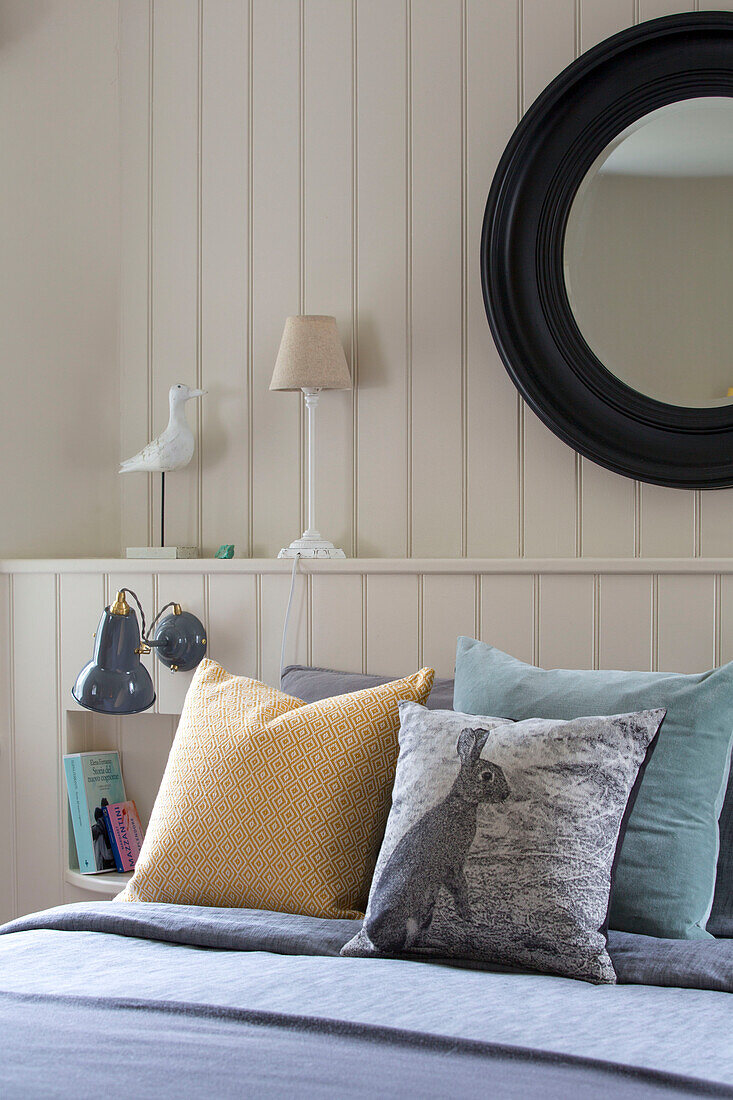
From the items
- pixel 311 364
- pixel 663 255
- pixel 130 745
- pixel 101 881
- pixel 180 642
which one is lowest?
pixel 101 881

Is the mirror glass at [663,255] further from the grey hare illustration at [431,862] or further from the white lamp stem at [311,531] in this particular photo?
the grey hare illustration at [431,862]

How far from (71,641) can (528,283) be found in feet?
4.13

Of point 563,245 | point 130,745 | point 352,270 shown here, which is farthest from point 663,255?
point 130,745

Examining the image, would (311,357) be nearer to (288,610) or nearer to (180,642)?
(288,610)

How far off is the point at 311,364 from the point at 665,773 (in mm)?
1129

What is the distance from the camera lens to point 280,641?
2115mm

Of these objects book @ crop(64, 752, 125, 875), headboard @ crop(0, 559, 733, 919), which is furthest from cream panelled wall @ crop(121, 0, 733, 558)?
book @ crop(64, 752, 125, 875)

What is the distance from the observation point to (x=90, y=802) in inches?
87.8

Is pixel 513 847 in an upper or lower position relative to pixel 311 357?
lower

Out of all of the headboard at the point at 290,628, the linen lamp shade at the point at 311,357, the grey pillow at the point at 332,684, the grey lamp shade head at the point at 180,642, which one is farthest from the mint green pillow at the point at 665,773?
the linen lamp shade at the point at 311,357

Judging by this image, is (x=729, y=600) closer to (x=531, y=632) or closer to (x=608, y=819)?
(x=531, y=632)

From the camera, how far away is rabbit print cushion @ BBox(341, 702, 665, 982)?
1221 mm

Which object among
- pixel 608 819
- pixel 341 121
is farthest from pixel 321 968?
pixel 341 121

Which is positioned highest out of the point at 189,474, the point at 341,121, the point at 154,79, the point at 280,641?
the point at 154,79
